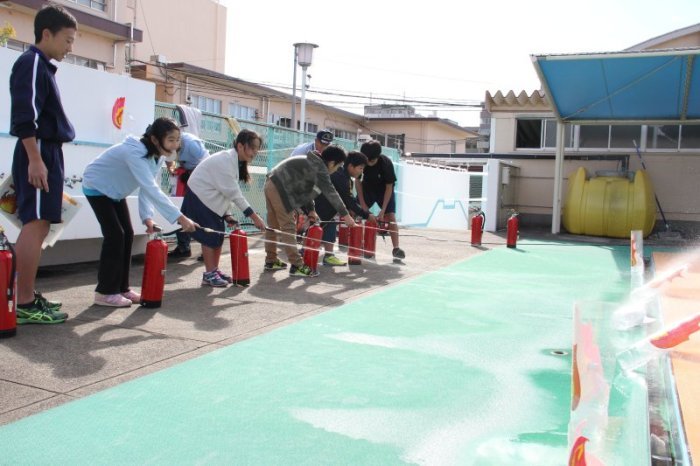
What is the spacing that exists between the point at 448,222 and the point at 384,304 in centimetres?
1462

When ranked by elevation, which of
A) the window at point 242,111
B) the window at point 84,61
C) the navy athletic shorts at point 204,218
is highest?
the window at point 84,61

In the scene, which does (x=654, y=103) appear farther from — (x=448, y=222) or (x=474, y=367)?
(x=474, y=367)

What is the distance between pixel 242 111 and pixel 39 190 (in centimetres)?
2291

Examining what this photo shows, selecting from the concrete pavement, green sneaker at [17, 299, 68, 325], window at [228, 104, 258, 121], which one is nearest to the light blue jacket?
the concrete pavement

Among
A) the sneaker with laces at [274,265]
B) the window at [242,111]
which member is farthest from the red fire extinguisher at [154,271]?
the window at [242,111]

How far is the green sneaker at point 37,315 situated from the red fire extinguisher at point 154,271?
741mm

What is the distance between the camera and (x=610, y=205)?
12.9 m

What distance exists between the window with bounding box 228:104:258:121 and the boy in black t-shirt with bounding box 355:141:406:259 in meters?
17.8

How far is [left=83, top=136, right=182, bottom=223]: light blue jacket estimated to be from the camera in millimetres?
4977

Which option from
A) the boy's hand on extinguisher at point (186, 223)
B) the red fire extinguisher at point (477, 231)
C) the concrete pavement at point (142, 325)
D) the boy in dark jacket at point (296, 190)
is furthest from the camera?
the red fire extinguisher at point (477, 231)

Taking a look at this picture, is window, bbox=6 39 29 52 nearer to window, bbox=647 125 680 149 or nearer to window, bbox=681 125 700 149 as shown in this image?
window, bbox=647 125 680 149

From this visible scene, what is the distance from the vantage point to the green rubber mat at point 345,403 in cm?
268

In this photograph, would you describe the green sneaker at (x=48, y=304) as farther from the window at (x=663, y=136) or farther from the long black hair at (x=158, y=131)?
the window at (x=663, y=136)

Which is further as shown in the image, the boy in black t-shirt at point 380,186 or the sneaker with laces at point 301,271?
the boy in black t-shirt at point 380,186
